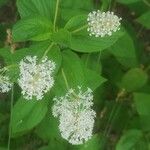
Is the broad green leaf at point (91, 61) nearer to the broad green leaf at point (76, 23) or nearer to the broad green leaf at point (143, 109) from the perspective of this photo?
the broad green leaf at point (143, 109)

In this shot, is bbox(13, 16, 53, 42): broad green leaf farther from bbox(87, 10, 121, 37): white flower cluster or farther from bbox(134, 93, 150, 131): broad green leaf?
bbox(134, 93, 150, 131): broad green leaf

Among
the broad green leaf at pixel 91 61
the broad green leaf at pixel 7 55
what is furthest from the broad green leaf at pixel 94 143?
the broad green leaf at pixel 7 55

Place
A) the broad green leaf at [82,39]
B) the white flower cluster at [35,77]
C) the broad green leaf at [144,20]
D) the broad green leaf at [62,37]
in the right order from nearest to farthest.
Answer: the white flower cluster at [35,77], the broad green leaf at [62,37], the broad green leaf at [82,39], the broad green leaf at [144,20]

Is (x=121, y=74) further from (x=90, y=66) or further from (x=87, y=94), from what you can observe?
(x=87, y=94)

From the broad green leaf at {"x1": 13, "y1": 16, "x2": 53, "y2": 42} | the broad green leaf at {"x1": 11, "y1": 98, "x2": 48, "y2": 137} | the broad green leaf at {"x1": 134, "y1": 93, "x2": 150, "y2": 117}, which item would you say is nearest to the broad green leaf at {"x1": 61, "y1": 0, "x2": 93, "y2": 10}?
the broad green leaf at {"x1": 13, "y1": 16, "x2": 53, "y2": 42}

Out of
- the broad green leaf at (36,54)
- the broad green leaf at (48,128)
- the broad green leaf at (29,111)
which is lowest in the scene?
the broad green leaf at (48,128)

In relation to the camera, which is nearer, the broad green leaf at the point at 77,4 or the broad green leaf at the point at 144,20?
the broad green leaf at the point at 77,4

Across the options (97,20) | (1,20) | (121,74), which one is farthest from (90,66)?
(1,20)

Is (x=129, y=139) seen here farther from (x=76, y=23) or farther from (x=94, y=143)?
(x=76, y=23)
